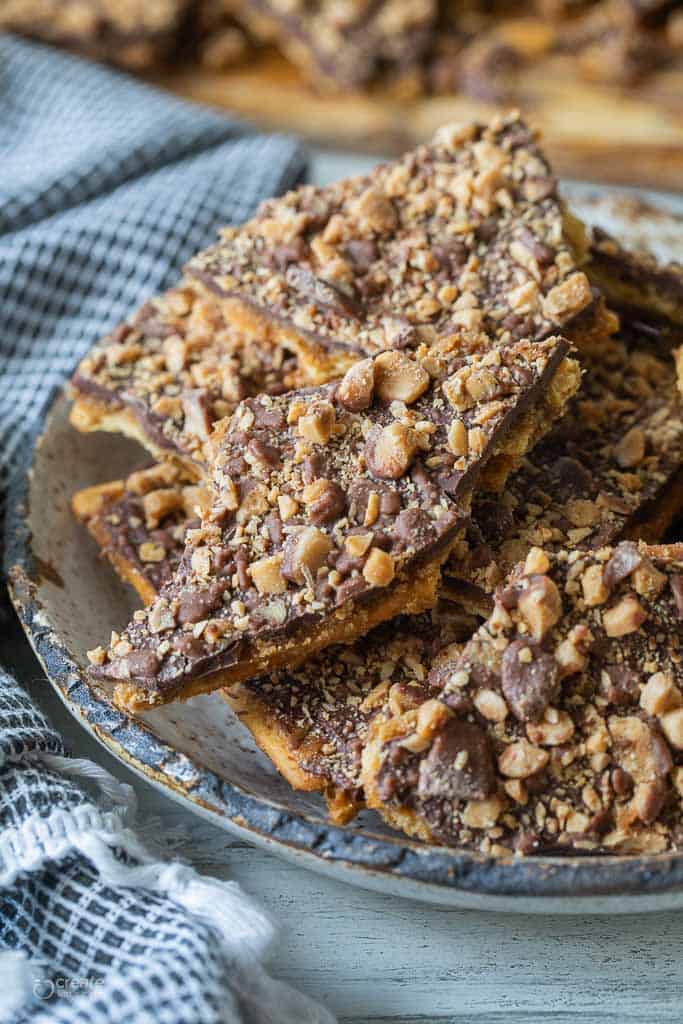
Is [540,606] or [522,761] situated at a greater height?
[540,606]

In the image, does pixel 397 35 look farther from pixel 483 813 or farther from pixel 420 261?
pixel 483 813

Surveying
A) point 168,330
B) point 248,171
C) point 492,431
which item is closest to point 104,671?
point 492,431

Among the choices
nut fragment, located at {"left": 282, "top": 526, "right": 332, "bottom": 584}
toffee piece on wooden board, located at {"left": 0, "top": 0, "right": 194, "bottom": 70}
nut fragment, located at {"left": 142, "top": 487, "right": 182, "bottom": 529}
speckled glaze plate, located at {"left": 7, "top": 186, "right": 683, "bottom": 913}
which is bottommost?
speckled glaze plate, located at {"left": 7, "top": 186, "right": 683, "bottom": 913}

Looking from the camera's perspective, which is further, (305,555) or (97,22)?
(97,22)

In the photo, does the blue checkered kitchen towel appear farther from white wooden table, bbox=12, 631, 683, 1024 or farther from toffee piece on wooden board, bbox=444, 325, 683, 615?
toffee piece on wooden board, bbox=444, 325, 683, 615

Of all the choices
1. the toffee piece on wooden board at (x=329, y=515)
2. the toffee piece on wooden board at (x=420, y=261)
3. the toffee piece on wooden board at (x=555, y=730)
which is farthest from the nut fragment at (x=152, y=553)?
the toffee piece on wooden board at (x=555, y=730)

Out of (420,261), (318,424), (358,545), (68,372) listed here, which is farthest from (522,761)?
(68,372)

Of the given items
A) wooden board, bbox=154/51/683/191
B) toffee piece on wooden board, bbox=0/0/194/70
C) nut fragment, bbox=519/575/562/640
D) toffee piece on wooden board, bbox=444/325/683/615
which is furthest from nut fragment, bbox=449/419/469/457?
toffee piece on wooden board, bbox=0/0/194/70

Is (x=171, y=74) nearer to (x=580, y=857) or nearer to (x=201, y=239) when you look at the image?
(x=201, y=239)
